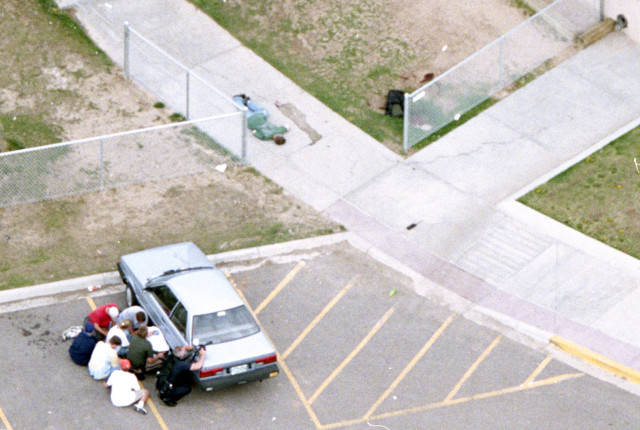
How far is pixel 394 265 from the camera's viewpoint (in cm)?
2172

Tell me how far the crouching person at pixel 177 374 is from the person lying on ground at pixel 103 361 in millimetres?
761

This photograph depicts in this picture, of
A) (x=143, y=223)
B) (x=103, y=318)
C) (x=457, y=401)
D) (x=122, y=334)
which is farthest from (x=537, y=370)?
(x=143, y=223)

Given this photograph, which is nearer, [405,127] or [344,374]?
[344,374]

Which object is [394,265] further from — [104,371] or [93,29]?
[93,29]

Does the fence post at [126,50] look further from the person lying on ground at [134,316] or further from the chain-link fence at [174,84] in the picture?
the person lying on ground at [134,316]

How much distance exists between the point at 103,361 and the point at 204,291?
193 cm

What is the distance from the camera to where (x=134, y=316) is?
63.4ft

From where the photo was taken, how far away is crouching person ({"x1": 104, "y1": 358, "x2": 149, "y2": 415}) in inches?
725

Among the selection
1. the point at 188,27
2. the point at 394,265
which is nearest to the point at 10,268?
the point at 394,265

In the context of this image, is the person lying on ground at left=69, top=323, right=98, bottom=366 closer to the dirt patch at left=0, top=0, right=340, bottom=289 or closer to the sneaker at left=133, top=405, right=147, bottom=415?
the sneaker at left=133, top=405, right=147, bottom=415

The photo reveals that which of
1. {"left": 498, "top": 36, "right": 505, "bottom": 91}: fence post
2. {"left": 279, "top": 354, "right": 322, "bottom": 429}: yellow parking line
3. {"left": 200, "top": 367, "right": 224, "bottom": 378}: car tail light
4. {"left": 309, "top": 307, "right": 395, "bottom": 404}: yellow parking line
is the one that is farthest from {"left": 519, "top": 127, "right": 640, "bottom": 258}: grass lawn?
{"left": 200, "top": 367, "right": 224, "bottom": 378}: car tail light

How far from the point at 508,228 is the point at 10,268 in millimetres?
8965

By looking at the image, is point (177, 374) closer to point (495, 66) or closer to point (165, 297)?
point (165, 297)

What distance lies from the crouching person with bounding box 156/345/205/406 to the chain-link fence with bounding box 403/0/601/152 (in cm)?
780
